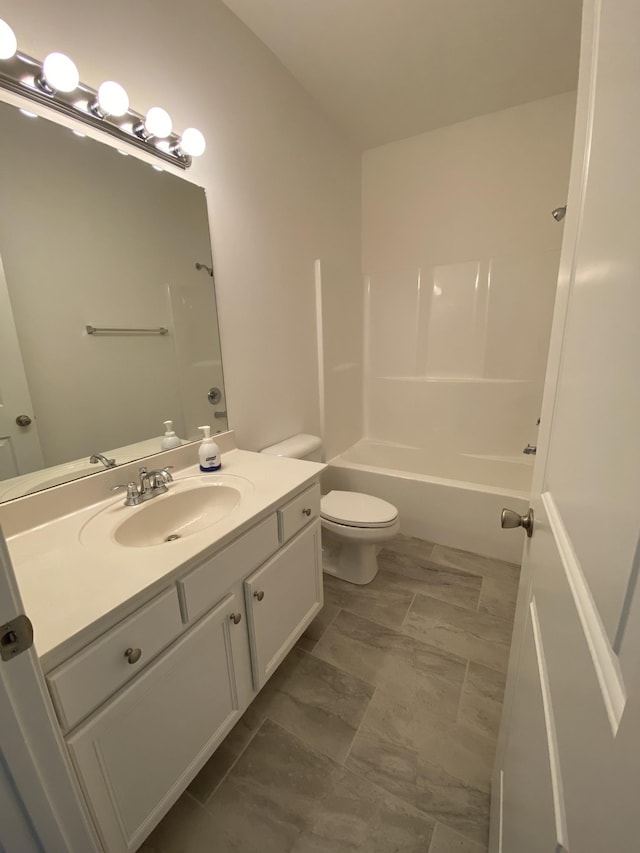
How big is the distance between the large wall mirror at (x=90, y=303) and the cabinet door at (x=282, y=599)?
25.0 inches

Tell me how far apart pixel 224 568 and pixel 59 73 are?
4.54 feet

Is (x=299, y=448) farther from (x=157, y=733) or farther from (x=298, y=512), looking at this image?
(x=157, y=733)

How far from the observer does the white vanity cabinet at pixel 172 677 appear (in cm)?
68

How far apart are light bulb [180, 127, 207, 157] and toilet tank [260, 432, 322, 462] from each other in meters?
1.29

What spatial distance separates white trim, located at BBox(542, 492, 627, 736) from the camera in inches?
11.5

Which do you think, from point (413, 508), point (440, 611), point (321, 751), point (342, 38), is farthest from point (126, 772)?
point (342, 38)

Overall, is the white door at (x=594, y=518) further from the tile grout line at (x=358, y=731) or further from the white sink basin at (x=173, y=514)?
the white sink basin at (x=173, y=514)

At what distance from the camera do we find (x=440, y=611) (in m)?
1.69

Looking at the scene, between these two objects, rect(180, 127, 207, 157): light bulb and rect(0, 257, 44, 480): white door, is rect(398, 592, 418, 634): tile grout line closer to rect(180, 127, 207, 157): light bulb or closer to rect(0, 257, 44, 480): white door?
rect(0, 257, 44, 480): white door

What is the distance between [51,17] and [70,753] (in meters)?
1.78

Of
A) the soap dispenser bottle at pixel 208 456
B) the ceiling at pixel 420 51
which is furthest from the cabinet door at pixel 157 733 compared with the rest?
the ceiling at pixel 420 51

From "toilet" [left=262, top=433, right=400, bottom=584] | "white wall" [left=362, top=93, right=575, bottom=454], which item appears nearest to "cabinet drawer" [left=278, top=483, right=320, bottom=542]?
"toilet" [left=262, top=433, right=400, bottom=584]

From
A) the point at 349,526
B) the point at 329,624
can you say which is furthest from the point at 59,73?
the point at 329,624

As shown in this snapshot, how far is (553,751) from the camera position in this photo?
1.45ft
